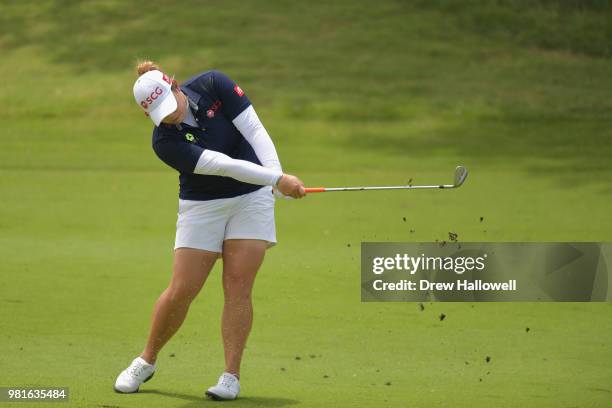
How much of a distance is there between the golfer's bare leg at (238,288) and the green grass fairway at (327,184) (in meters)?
0.32

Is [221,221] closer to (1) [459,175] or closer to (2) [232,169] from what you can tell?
(2) [232,169]

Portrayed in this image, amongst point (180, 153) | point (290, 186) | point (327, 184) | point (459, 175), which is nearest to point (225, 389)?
point (290, 186)

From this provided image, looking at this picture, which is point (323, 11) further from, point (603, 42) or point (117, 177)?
point (117, 177)

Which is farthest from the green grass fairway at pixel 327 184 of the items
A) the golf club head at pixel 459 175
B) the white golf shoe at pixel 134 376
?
A: the golf club head at pixel 459 175

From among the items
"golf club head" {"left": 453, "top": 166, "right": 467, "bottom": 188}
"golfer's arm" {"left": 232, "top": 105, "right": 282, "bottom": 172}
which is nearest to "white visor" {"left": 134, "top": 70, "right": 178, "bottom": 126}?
"golfer's arm" {"left": 232, "top": 105, "right": 282, "bottom": 172}

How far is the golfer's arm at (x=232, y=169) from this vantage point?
5543 mm

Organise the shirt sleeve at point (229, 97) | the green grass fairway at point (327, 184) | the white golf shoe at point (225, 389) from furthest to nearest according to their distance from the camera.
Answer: the green grass fairway at point (327, 184) < the shirt sleeve at point (229, 97) < the white golf shoe at point (225, 389)

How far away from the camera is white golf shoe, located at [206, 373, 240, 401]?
5.66 meters

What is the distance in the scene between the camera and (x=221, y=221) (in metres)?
5.82

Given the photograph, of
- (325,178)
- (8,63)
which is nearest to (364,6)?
(8,63)

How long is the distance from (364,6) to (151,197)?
13.6 metres

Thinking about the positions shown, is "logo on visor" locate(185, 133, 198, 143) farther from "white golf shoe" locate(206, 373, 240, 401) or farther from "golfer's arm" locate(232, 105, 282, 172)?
"white golf shoe" locate(206, 373, 240, 401)

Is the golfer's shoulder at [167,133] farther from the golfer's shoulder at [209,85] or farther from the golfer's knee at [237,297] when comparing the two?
the golfer's knee at [237,297]

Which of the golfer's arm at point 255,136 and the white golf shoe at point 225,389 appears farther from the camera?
the golfer's arm at point 255,136
